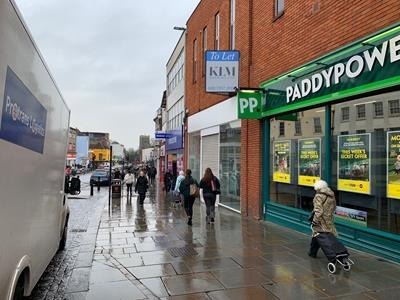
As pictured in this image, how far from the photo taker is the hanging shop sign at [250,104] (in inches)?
474

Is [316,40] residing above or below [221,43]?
below

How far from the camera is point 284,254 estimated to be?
25.2 ft

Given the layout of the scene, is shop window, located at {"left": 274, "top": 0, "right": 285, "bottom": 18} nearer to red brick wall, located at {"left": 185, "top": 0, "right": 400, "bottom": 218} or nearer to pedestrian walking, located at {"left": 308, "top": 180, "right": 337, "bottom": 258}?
red brick wall, located at {"left": 185, "top": 0, "right": 400, "bottom": 218}

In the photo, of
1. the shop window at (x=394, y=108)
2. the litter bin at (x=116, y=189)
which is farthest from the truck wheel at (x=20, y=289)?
the litter bin at (x=116, y=189)

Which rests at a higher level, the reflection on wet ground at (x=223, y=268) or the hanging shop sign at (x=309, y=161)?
the hanging shop sign at (x=309, y=161)

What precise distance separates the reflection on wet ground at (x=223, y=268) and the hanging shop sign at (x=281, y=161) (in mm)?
1426

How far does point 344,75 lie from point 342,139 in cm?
135

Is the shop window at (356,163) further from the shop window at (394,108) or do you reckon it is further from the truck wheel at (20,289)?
the truck wheel at (20,289)

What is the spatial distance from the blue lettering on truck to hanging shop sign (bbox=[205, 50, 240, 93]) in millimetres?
9333

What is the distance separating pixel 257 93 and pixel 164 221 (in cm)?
487

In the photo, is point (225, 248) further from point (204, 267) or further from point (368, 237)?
point (368, 237)

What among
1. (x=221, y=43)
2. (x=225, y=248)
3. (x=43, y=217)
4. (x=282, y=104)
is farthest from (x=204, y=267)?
(x=221, y=43)

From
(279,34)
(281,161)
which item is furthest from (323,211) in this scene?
(279,34)

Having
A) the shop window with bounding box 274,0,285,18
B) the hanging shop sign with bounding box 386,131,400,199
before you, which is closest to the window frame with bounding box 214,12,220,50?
the shop window with bounding box 274,0,285,18
